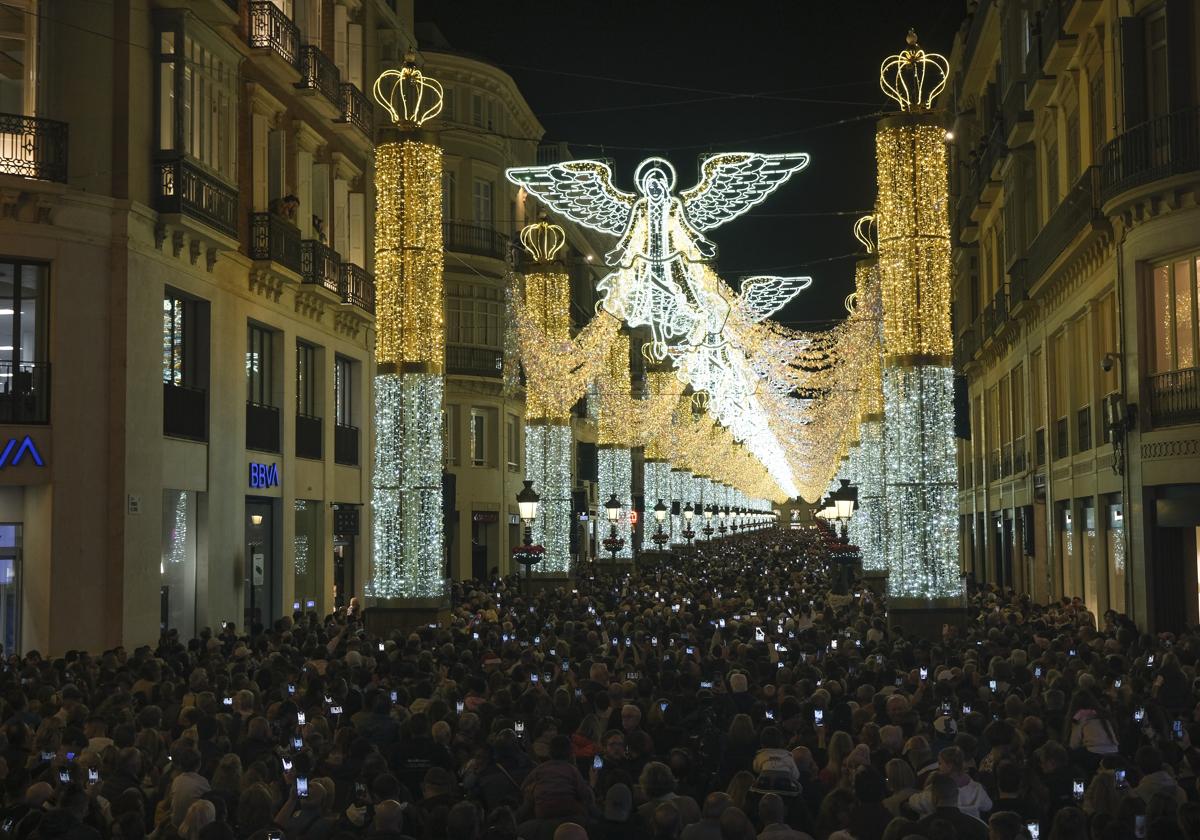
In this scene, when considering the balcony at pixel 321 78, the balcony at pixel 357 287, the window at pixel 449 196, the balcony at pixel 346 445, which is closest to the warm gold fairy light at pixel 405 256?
the balcony at pixel 321 78

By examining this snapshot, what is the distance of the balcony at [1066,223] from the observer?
2619 centimetres

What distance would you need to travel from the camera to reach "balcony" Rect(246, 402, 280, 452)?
101ft

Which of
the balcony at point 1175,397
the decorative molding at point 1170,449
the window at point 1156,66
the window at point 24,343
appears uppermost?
the window at point 1156,66

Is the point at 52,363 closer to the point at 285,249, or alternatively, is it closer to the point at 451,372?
the point at 285,249

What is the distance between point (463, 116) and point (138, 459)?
101ft

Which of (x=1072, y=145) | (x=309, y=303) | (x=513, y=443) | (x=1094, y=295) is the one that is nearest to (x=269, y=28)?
(x=309, y=303)

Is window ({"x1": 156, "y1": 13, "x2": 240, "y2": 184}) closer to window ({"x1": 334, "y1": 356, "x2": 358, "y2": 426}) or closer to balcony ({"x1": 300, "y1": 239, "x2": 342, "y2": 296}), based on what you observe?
balcony ({"x1": 300, "y1": 239, "x2": 342, "y2": 296})

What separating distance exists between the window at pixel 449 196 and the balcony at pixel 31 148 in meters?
28.4

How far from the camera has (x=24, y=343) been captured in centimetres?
2355

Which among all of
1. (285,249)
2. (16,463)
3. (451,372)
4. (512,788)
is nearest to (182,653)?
(16,463)

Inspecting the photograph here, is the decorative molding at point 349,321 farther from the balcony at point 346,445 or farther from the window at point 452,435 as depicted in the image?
the window at point 452,435

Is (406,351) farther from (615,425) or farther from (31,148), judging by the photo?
(615,425)

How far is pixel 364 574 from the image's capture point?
38.7 meters

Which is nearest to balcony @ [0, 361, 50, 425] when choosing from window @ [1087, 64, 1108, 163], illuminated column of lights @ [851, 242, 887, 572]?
illuminated column of lights @ [851, 242, 887, 572]
